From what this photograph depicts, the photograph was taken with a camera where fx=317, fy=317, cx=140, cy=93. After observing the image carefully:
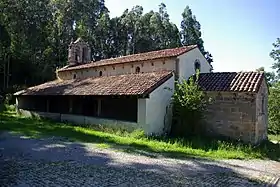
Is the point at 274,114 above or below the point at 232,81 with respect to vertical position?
below

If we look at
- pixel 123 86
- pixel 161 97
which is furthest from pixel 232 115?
pixel 123 86

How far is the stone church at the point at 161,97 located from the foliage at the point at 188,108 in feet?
2.56

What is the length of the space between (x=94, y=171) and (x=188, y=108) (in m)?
9.88

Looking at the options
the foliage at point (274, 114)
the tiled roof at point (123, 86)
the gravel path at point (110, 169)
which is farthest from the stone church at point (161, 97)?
the foliage at point (274, 114)

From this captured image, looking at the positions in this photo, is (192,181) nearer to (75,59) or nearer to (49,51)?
(75,59)

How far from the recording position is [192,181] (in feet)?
29.0

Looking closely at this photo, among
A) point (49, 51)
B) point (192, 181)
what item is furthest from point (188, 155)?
point (49, 51)

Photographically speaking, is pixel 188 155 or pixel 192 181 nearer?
pixel 192 181

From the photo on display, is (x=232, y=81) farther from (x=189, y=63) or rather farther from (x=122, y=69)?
(x=122, y=69)

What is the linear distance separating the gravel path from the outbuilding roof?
5.66 meters

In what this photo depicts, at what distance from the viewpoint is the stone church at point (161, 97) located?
18133 millimetres

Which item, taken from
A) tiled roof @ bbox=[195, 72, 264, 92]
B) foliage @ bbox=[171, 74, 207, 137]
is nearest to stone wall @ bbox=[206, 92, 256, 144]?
tiled roof @ bbox=[195, 72, 264, 92]

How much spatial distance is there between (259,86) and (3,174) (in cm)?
1424

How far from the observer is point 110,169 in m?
9.75
